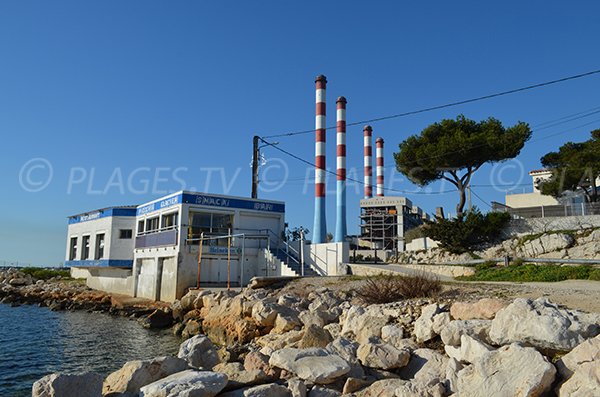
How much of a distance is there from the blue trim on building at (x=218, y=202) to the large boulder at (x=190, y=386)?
18390 millimetres

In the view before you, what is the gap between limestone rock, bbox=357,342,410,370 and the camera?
689 cm

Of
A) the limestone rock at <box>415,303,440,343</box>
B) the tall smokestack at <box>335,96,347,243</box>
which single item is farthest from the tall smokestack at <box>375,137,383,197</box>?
the limestone rock at <box>415,303,440,343</box>

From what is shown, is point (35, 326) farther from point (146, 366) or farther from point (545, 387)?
point (545, 387)

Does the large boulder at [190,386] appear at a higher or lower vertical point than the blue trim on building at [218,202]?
lower

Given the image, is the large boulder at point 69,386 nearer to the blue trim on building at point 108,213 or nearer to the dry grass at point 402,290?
the dry grass at point 402,290

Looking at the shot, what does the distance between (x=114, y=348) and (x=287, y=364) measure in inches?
350

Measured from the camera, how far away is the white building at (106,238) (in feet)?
95.7

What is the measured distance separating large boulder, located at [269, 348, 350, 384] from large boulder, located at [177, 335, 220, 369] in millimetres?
1590

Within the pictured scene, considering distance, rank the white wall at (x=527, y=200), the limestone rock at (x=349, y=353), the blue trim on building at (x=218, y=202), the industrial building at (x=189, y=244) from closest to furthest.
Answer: the limestone rock at (x=349, y=353)
the industrial building at (x=189, y=244)
the blue trim on building at (x=218, y=202)
the white wall at (x=527, y=200)

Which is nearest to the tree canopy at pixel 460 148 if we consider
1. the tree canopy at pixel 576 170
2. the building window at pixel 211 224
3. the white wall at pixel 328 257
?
the tree canopy at pixel 576 170

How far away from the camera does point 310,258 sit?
75.1 feet

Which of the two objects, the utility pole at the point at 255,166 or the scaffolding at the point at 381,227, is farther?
the scaffolding at the point at 381,227

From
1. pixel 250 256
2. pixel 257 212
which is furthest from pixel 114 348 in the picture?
pixel 257 212

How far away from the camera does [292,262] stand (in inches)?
894
